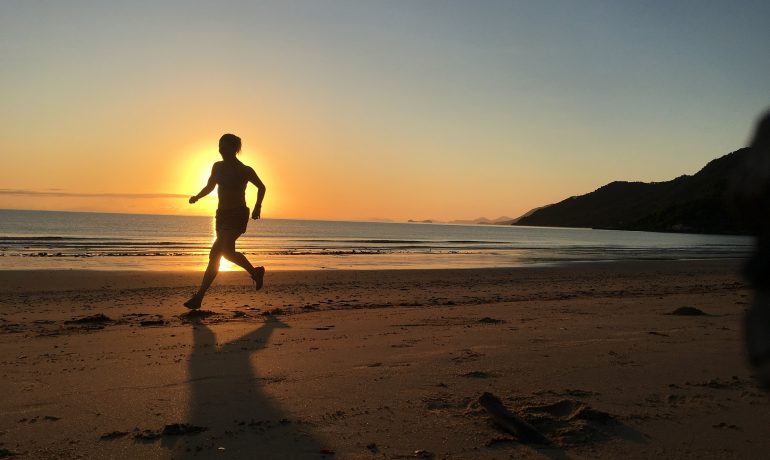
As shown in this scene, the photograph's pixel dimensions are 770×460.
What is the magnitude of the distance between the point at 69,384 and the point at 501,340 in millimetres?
3646

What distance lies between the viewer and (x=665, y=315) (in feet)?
25.9

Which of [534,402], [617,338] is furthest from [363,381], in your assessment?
[617,338]

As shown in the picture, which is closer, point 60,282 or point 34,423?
point 34,423

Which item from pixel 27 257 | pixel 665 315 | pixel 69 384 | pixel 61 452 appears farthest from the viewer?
pixel 27 257

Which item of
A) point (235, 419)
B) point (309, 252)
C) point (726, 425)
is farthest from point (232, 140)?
point (309, 252)

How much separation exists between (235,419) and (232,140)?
479cm

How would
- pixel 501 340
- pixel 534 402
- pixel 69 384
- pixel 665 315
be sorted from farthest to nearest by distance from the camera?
1. pixel 665 315
2. pixel 501 340
3. pixel 69 384
4. pixel 534 402

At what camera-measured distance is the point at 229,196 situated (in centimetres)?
768

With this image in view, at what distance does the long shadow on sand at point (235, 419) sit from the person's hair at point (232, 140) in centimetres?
329

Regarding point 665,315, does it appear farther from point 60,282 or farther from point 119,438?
point 60,282

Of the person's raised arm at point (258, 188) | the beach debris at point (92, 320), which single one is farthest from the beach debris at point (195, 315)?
the person's raised arm at point (258, 188)

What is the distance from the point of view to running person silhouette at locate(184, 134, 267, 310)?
25.0 ft

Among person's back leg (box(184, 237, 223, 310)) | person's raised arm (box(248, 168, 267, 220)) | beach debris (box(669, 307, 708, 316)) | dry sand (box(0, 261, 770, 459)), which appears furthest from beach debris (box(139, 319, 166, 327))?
beach debris (box(669, 307, 708, 316))

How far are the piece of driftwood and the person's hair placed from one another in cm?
512
